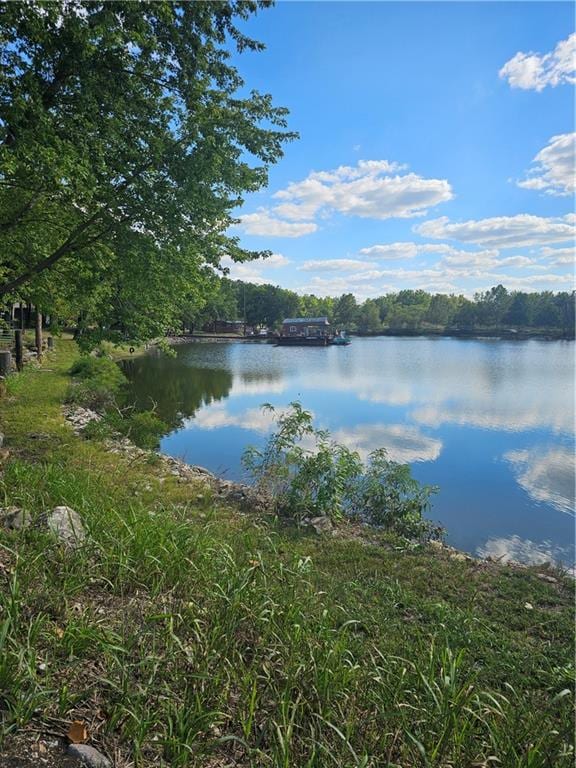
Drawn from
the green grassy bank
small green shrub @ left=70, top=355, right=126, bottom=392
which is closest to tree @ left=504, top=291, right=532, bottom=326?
small green shrub @ left=70, top=355, right=126, bottom=392

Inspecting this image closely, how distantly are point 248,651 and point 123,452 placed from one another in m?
7.50

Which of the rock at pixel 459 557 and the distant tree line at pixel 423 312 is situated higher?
the distant tree line at pixel 423 312

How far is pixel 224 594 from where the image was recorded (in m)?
2.92

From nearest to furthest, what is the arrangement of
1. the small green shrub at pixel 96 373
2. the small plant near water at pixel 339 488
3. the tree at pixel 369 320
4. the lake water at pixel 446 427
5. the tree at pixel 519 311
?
1. the small plant near water at pixel 339 488
2. the lake water at pixel 446 427
3. the small green shrub at pixel 96 373
4. the tree at pixel 519 311
5. the tree at pixel 369 320

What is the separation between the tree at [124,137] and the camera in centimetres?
604

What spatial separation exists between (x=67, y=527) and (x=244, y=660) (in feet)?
6.13

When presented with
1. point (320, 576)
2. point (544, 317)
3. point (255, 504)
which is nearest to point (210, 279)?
point (255, 504)

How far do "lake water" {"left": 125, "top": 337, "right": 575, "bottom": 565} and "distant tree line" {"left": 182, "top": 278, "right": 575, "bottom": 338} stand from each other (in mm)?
50984

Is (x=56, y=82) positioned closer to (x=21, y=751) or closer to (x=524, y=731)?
(x=21, y=751)

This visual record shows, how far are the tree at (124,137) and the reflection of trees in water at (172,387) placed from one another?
21.5 feet

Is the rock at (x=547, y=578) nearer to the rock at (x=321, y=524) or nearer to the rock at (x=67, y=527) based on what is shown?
the rock at (x=321, y=524)

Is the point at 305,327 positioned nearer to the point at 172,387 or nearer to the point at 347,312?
the point at 347,312

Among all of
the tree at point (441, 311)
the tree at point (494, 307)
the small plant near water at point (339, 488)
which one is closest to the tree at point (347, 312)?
the tree at point (441, 311)

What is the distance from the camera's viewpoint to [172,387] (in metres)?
23.3
